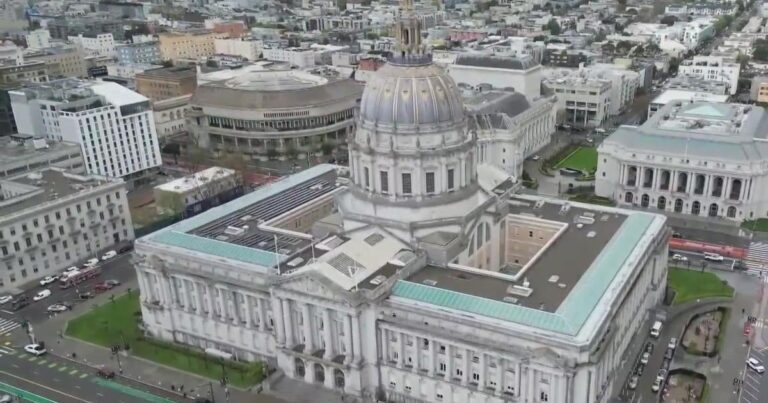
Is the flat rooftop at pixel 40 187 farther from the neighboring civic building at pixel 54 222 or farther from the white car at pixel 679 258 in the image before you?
Answer: the white car at pixel 679 258

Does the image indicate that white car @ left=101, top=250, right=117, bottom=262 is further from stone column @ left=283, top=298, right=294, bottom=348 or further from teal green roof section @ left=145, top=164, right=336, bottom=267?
stone column @ left=283, top=298, right=294, bottom=348

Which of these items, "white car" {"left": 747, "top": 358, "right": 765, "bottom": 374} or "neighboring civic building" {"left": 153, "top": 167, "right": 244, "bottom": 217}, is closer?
"white car" {"left": 747, "top": 358, "right": 765, "bottom": 374}

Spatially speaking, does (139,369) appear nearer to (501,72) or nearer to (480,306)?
(480,306)

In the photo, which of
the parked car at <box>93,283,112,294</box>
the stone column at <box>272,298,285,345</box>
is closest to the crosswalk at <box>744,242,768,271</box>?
the stone column at <box>272,298,285,345</box>

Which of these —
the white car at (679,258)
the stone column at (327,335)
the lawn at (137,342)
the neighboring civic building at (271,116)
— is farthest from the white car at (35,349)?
the white car at (679,258)

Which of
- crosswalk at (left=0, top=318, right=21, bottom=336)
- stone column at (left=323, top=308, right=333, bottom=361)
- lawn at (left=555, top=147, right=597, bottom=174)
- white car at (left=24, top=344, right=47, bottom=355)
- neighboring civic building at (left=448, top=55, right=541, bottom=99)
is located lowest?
crosswalk at (left=0, top=318, right=21, bottom=336)

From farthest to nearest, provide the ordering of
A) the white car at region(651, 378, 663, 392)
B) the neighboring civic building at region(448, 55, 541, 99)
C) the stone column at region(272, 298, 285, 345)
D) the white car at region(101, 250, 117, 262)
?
the neighboring civic building at region(448, 55, 541, 99) → the white car at region(101, 250, 117, 262) → the stone column at region(272, 298, 285, 345) → the white car at region(651, 378, 663, 392)

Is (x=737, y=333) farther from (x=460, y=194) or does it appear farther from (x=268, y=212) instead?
(x=268, y=212)

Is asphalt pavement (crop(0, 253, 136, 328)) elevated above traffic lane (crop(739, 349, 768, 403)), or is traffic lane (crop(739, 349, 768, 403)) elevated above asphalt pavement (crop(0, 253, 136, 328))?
asphalt pavement (crop(0, 253, 136, 328))
